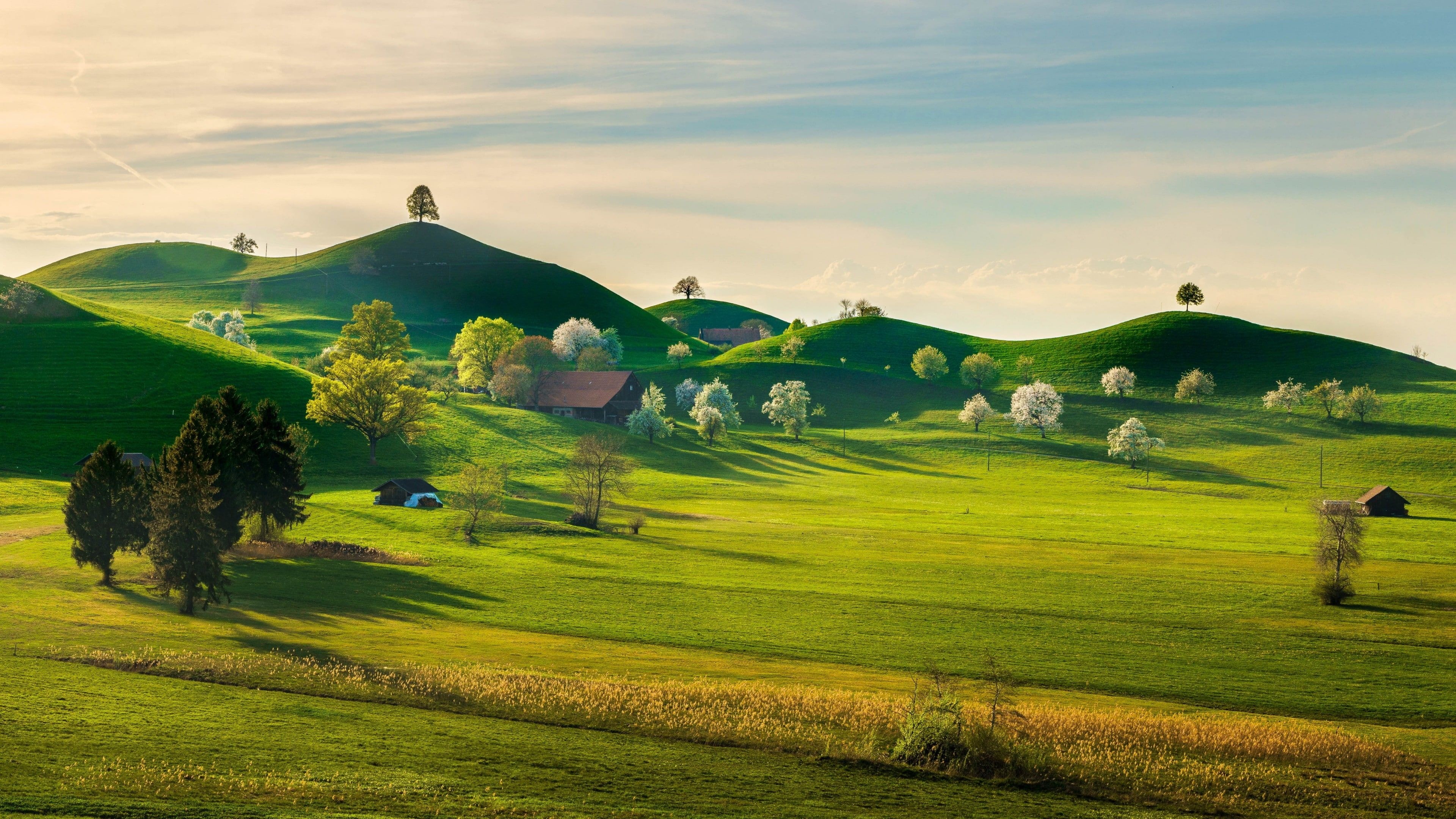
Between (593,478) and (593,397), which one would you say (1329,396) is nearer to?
(593,397)

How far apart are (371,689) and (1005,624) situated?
107 feet

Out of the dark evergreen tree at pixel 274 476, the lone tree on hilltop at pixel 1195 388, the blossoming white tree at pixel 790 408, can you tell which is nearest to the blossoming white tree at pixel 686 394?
the blossoming white tree at pixel 790 408

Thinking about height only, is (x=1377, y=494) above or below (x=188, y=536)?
above

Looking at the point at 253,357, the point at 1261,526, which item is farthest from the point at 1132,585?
the point at 253,357

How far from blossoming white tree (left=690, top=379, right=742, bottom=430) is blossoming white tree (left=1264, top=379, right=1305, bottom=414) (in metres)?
96.2

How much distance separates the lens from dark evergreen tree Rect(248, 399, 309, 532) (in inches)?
2731

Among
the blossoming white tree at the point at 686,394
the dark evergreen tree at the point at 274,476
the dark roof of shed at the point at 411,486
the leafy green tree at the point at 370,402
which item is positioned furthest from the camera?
the blossoming white tree at the point at 686,394

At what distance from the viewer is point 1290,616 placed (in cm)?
5591

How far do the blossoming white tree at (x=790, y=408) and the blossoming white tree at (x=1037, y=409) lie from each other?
36.9 m

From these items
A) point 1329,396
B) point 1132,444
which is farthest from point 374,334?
point 1329,396

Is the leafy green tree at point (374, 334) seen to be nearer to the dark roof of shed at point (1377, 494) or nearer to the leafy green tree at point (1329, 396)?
the dark roof of shed at point (1377, 494)

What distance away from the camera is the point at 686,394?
18162 cm

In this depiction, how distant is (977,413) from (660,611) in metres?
130

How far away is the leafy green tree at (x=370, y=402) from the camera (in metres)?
108
